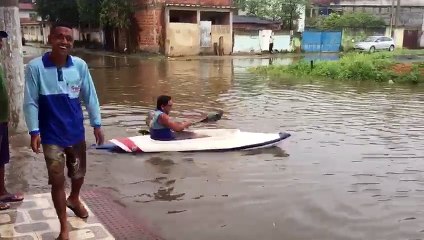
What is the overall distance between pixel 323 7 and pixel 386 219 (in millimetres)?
56331

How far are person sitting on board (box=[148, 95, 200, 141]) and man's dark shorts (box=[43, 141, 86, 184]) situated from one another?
3.13 metres

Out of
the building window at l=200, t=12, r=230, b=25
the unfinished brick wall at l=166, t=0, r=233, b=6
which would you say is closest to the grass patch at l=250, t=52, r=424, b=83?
the unfinished brick wall at l=166, t=0, r=233, b=6

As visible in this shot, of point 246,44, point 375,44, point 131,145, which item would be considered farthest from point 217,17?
point 131,145

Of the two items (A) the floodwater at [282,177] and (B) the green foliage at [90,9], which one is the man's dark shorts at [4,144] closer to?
(A) the floodwater at [282,177]

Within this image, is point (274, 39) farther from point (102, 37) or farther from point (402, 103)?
point (402, 103)

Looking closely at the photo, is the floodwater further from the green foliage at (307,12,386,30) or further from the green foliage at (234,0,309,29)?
the green foliage at (307,12,386,30)

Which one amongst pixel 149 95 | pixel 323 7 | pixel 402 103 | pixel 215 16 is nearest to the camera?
pixel 402 103

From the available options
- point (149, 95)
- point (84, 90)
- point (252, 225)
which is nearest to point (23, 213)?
point (84, 90)

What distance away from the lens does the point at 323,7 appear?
5812cm

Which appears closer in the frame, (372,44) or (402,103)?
(402,103)

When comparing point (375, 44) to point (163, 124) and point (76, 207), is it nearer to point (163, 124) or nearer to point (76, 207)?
point (163, 124)

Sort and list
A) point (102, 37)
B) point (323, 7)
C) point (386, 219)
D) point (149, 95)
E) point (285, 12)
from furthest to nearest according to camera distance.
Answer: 1. point (323, 7)
2. point (285, 12)
3. point (102, 37)
4. point (149, 95)
5. point (386, 219)

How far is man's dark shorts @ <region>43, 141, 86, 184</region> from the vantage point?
3.94 m

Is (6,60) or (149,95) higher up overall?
(6,60)
